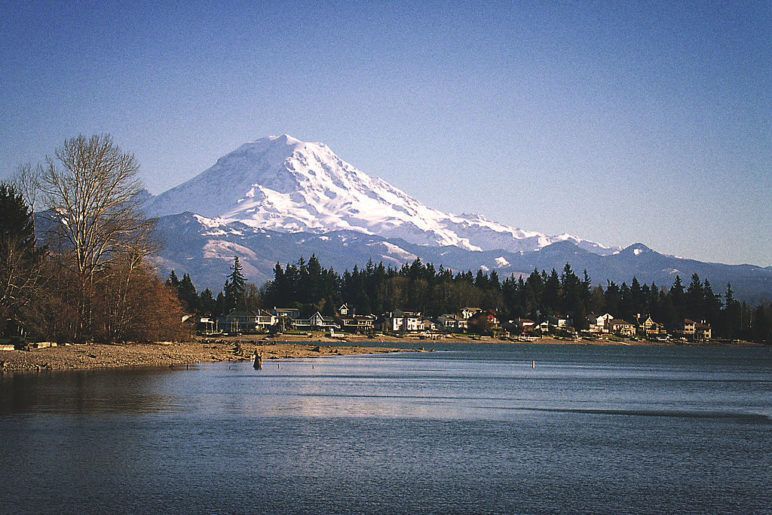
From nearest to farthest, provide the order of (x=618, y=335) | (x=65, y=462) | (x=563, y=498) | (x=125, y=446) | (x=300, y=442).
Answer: (x=563, y=498)
(x=65, y=462)
(x=125, y=446)
(x=300, y=442)
(x=618, y=335)

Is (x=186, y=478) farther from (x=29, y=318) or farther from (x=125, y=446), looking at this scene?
(x=29, y=318)

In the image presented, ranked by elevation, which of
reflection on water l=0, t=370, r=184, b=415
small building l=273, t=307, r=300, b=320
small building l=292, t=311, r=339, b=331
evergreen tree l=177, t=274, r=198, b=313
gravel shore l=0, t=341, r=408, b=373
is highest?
evergreen tree l=177, t=274, r=198, b=313

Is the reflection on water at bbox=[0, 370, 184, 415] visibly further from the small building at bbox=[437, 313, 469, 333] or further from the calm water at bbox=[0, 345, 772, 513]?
the small building at bbox=[437, 313, 469, 333]

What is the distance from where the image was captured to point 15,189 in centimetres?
7362

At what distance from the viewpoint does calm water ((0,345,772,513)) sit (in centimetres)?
2077

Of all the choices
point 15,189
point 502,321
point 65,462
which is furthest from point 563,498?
point 502,321

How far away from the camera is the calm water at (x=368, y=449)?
20.8 meters

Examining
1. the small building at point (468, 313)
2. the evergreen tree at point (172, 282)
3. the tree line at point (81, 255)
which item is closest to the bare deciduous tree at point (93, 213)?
the tree line at point (81, 255)

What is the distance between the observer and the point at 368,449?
27.9 m

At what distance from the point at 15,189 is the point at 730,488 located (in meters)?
66.7

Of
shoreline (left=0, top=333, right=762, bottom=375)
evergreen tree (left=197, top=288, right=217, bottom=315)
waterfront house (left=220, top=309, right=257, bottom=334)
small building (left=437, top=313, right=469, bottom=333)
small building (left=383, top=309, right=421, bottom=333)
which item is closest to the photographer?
shoreline (left=0, top=333, right=762, bottom=375)

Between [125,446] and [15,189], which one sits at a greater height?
[15,189]

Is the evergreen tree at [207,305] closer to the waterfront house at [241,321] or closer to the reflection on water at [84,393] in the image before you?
the waterfront house at [241,321]

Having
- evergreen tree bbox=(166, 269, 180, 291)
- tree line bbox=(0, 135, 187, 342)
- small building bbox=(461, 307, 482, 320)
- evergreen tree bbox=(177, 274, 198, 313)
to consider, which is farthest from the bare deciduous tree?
small building bbox=(461, 307, 482, 320)
